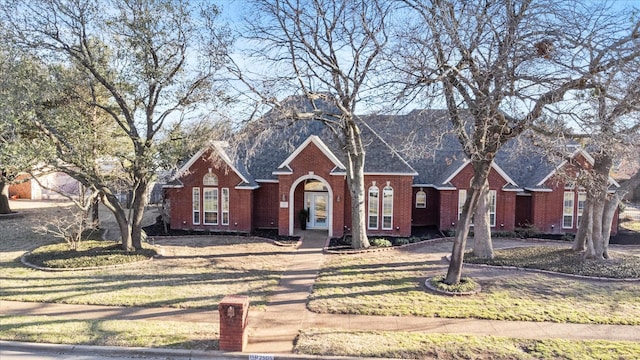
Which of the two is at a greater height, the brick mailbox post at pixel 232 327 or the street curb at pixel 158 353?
the brick mailbox post at pixel 232 327

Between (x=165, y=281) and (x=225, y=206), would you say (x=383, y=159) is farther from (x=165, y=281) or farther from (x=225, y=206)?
(x=165, y=281)

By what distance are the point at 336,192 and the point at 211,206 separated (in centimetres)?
728

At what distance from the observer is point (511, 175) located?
955 inches

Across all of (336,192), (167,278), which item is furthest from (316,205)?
(167,278)

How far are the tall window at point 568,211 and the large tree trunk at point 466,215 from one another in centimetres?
1379

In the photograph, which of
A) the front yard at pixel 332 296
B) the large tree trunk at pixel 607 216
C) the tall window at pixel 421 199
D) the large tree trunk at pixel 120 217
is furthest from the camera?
the tall window at pixel 421 199

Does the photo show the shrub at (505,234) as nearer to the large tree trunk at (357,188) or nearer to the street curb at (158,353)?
the large tree trunk at (357,188)

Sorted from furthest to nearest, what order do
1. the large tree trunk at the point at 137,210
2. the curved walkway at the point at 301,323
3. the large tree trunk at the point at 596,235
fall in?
1. the large tree trunk at the point at 137,210
2. the large tree trunk at the point at 596,235
3. the curved walkway at the point at 301,323

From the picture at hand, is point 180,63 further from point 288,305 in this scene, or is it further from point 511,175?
point 511,175

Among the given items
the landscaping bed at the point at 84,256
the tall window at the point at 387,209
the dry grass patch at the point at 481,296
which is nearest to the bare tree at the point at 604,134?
the dry grass patch at the point at 481,296

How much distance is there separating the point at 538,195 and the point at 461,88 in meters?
13.5

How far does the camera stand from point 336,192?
69.2 ft

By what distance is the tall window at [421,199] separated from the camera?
80.1 ft

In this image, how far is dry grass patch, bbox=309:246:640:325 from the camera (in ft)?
34.2
